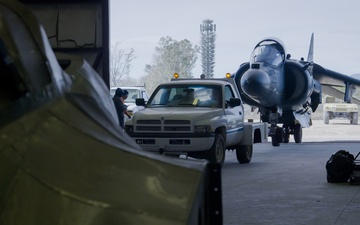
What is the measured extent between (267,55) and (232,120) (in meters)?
10.0

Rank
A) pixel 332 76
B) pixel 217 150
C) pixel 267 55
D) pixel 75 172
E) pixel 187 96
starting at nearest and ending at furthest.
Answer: pixel 75 172
pixel 217 150
pixel 187 96
pixel 267 55
pixel 332 76

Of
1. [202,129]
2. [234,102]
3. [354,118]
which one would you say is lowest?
[354,118]

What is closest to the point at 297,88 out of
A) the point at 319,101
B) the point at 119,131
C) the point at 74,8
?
the point at 319,101

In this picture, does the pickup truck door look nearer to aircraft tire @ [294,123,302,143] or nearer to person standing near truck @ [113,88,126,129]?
person standing near truck @ [113,88,126,129]

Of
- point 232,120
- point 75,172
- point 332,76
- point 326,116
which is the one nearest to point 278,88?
point 332,76

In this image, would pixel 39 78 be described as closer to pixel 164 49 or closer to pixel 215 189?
pixel 215 189

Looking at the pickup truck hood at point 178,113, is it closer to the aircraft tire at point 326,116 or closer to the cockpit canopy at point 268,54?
the cockpit canopy at point 268,54

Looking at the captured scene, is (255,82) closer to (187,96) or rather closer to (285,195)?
(187,96)

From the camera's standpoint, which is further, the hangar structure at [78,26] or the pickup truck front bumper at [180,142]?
the pickup truck front bumper at [180,142]

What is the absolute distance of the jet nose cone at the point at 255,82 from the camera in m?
27.2

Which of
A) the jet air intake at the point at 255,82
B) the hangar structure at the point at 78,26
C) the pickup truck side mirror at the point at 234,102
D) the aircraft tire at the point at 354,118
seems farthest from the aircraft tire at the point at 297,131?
the aircraft tire at the point at 354,118

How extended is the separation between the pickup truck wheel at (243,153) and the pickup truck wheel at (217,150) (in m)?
2.29

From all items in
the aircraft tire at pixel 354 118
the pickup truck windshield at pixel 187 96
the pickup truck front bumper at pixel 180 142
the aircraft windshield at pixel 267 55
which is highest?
the aircraft windshield at pixel 267 55

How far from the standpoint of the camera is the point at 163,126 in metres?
17.5
